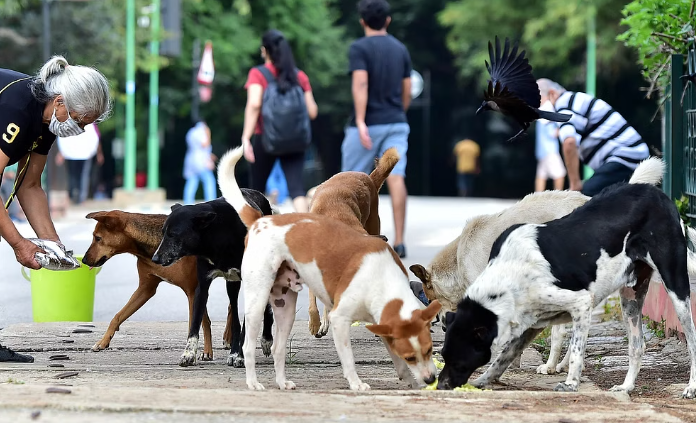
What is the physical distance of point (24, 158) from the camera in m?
6.91

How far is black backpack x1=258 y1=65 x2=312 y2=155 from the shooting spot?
36.2ft

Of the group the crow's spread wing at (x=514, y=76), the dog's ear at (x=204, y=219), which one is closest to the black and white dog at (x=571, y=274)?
the crow's spread wing at (x=514, y=76)

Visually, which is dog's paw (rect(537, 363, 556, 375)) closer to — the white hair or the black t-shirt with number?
the white hair

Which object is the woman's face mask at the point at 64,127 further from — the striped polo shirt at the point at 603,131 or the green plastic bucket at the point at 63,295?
the striped polo shirt at the point at 603,131

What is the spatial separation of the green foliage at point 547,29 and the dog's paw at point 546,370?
67.1 feet

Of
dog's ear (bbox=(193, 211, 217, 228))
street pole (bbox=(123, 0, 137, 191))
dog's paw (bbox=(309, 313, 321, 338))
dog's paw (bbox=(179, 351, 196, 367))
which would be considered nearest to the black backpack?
dog's paw (bbox=(309, 313, 321, 338))

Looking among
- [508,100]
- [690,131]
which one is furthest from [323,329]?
[690,131]

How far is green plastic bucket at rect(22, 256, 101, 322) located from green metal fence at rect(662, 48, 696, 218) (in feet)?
14.6

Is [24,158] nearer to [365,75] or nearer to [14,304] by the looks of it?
[14,304]

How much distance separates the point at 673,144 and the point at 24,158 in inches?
191

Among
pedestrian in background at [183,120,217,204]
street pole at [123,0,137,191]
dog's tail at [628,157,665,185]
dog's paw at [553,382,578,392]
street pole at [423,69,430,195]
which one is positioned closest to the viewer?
dog's paw at [553,382,578,392]

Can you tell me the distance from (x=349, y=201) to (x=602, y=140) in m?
2.77

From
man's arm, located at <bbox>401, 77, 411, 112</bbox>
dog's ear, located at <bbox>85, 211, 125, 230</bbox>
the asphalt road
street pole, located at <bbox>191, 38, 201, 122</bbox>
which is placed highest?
street pole, located at <bbox>191, 38, 201, 122</bbox>

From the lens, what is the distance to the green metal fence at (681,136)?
330 inches
